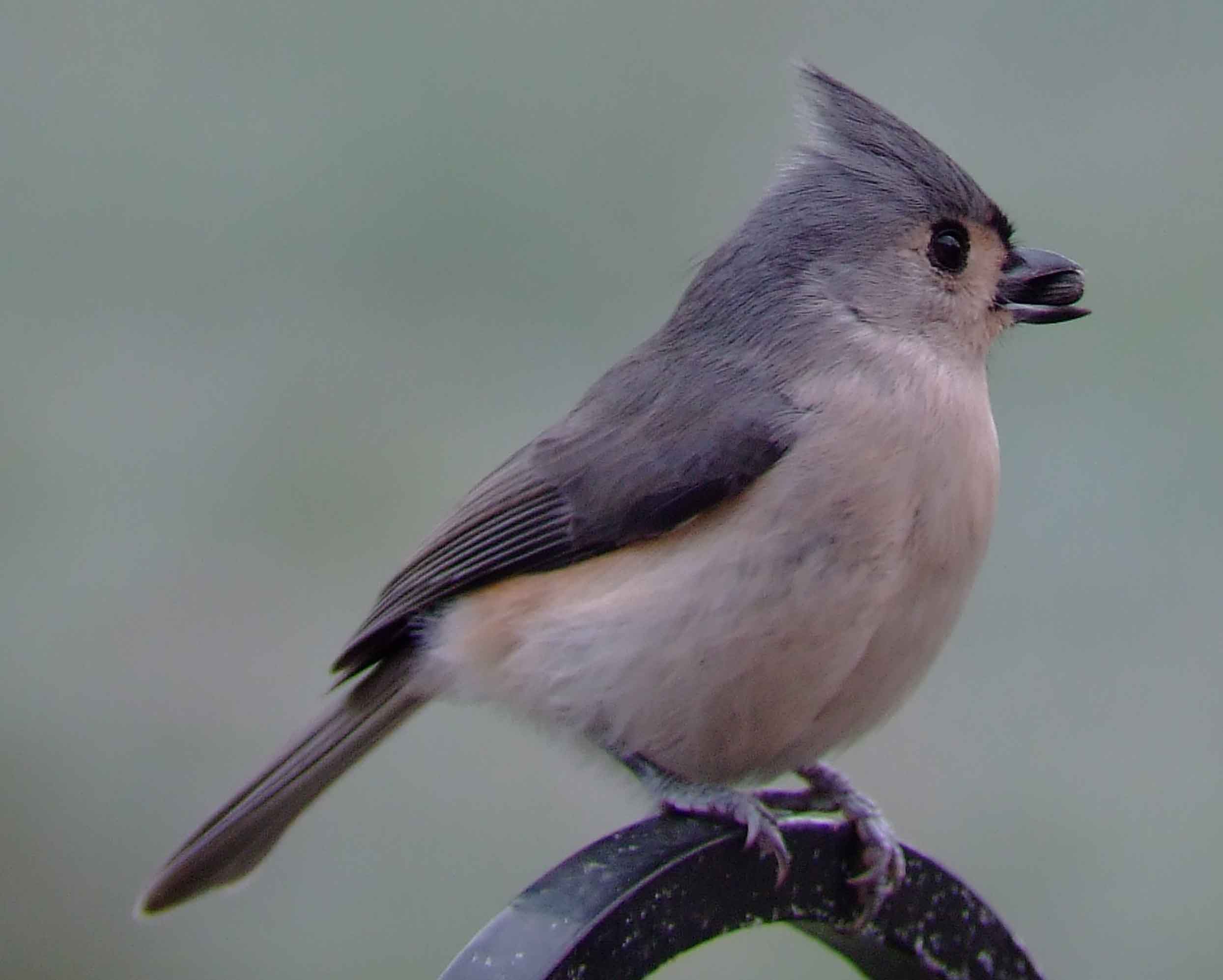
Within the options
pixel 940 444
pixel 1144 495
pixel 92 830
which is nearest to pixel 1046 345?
pixel 1144 495

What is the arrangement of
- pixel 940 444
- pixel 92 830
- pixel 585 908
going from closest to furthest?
pixel 585 908 < pixel 940 444 < pixel 92 830

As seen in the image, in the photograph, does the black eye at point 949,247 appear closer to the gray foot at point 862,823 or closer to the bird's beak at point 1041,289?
the bird's beak at point 1041,289

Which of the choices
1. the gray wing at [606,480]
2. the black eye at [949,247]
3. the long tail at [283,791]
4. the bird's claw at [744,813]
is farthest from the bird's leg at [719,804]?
the black eye at [949,247]

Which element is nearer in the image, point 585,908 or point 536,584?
point 585,908

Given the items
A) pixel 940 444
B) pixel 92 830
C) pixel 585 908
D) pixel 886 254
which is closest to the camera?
pixel 585 908

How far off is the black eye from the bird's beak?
0.07 m

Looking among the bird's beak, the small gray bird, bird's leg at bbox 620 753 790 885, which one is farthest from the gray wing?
the bird's beak

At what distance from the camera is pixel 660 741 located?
2.62 metres

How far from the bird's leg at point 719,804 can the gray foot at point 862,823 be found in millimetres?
85

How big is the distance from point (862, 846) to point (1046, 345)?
1449 mm

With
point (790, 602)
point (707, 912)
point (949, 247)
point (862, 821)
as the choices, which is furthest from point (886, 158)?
point (707, 912)

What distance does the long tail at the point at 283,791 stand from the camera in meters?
2.99

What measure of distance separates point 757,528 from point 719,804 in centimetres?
35

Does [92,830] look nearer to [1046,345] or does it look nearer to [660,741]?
[660,741]
